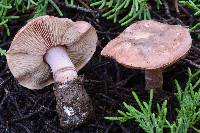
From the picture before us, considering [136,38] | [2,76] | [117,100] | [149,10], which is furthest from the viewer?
[149,10]

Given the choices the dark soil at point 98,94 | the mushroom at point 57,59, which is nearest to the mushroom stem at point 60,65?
the mushroom at point 57,59

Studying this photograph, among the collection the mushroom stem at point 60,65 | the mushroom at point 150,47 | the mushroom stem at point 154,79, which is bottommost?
the mushroom stem at point 154,79

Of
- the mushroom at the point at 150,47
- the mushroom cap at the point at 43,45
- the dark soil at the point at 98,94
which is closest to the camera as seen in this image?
the mushroom at the point at 150,47

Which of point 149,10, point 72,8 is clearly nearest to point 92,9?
point 72,8

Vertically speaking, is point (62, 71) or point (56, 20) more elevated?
point (56, 20)

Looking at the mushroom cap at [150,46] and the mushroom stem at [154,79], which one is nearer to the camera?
the mushroom cap at [150,46]

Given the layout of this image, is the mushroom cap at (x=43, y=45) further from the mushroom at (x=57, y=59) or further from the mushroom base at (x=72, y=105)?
the mushroom base at (x=72, y=105)

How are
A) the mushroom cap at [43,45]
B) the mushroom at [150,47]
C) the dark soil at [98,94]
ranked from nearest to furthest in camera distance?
the mushroom at [150,47], the mushroom cap at [43,45], the dark soil at [98,94]

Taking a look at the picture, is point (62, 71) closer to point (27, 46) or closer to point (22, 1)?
point (27, 46)
